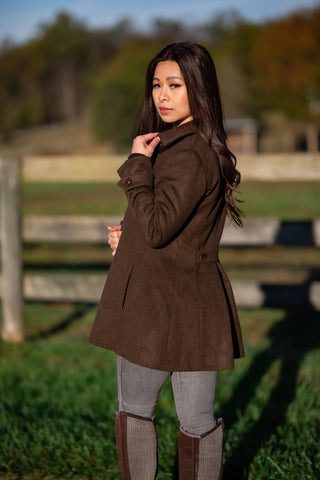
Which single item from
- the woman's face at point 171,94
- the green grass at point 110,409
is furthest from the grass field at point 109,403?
the woman's face at point 171,94

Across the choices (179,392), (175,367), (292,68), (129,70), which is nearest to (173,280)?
(175,367)

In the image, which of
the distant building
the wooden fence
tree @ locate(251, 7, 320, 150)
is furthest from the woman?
the distant building

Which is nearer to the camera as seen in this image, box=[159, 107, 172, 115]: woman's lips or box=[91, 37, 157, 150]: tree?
box=[159, 107, 172, 115]: woman's lips

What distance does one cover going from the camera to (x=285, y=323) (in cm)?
563

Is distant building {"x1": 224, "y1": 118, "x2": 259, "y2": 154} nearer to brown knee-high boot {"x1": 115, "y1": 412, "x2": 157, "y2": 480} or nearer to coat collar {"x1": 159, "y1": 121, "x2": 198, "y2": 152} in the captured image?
coat collar {"x1": 159, "y1": 121, "x2": 198, "y2": 152}

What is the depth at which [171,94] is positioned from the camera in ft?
6.61

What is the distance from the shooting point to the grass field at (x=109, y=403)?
2832mm

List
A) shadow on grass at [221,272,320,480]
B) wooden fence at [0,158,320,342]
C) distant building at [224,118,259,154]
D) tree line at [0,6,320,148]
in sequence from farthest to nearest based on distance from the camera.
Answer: distant building at [224,118,259,154]
tree line at [0,6,320,148]
wooden fence at [0,158,320,342]
shadow on grass at [221,272,320,480]

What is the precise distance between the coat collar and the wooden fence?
2.53 meters

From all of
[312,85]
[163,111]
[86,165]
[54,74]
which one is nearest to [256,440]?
[163,111]

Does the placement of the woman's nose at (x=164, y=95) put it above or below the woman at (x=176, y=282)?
above

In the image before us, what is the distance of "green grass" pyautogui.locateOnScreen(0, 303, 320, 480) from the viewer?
282 centimetres

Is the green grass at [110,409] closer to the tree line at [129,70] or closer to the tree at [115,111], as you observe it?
the tree line at [129,70]

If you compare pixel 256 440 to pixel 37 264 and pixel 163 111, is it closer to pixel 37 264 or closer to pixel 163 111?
pixel 163 111
